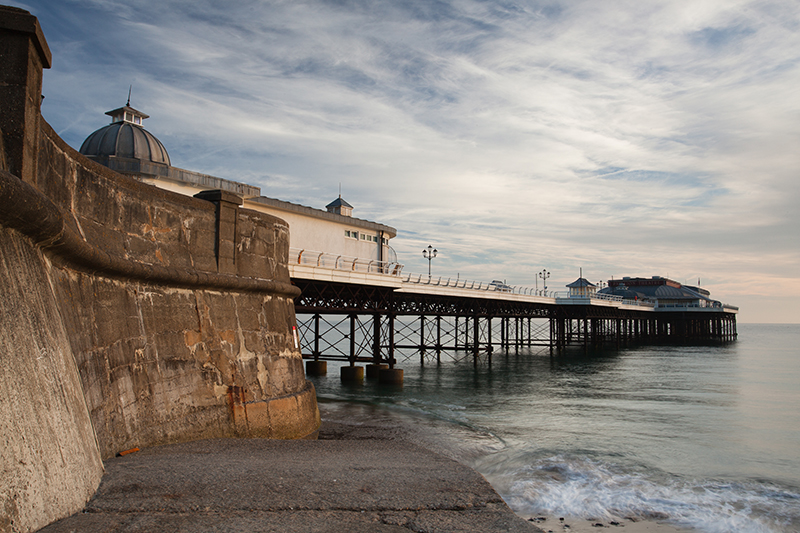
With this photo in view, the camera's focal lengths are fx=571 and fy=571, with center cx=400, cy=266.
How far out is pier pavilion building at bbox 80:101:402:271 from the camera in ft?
59.5

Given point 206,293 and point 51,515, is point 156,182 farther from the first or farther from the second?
point 51,515

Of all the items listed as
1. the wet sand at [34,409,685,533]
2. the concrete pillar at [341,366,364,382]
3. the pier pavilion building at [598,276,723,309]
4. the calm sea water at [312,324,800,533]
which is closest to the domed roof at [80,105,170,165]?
the calm sea water at [312,324,800,533]

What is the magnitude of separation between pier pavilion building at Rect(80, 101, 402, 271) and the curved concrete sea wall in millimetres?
5186

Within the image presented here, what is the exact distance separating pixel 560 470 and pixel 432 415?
729 cm

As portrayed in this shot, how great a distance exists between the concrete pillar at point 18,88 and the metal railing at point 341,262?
48.2 ft

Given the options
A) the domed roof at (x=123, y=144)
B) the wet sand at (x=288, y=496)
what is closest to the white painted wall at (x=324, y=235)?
the domed roof at (x=123, y=144)

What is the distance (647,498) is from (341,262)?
16056 millimetres

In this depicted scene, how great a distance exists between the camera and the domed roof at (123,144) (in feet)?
62.1

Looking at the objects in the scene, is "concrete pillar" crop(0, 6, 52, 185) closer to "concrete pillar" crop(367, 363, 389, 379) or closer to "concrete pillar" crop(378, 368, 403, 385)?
"concrete pillar" crop(378, 368, 403, 385)

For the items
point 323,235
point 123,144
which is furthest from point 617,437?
point 123,144

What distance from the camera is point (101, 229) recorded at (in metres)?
7.98

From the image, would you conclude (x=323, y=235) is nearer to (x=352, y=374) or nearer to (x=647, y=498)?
(x=352, y=374)

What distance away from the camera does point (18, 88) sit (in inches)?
226

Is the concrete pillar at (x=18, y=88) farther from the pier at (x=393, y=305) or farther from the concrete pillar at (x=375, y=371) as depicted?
the concrete pillar at (x=375, y=371)
